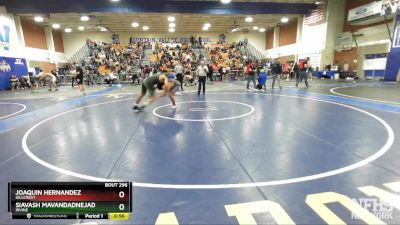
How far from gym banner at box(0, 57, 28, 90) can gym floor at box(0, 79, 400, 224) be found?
1592 centimetres

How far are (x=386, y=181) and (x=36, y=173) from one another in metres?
4.88

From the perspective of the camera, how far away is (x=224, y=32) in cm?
3731

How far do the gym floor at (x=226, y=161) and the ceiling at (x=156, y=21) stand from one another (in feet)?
70.1

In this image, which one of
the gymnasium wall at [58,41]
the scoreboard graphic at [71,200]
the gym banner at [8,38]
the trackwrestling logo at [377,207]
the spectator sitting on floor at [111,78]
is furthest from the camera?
the gymnasium wall at [58,41]

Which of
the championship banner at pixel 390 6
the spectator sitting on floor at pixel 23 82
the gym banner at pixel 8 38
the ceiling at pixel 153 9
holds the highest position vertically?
the ceiling at pixel 153 9

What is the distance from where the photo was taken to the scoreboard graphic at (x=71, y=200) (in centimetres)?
202

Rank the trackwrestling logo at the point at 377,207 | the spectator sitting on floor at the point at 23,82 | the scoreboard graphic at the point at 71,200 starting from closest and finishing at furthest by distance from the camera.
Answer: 1. the scoreboard graphic at the point at 71,200
2. the trackwrestling logo at the point at 377,207
3. the spectator sitting on floor at the point at 23,82

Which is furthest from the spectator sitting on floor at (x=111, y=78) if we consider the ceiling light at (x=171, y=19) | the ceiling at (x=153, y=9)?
the ceiling light at (x=171, y=19)

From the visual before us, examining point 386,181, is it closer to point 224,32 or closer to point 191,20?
point 191,20

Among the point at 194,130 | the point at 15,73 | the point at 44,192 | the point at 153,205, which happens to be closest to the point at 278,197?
the point at 153,205

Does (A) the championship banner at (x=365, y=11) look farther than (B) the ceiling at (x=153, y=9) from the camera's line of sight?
No

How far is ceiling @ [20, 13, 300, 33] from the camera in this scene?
2608 centimetres

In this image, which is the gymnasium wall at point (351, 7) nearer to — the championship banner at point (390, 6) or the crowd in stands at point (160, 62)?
the championship banner at point (390, 6)

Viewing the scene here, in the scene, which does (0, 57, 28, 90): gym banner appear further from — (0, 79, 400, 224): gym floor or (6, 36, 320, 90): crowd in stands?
(0, 79, 400, 224): gym floor
